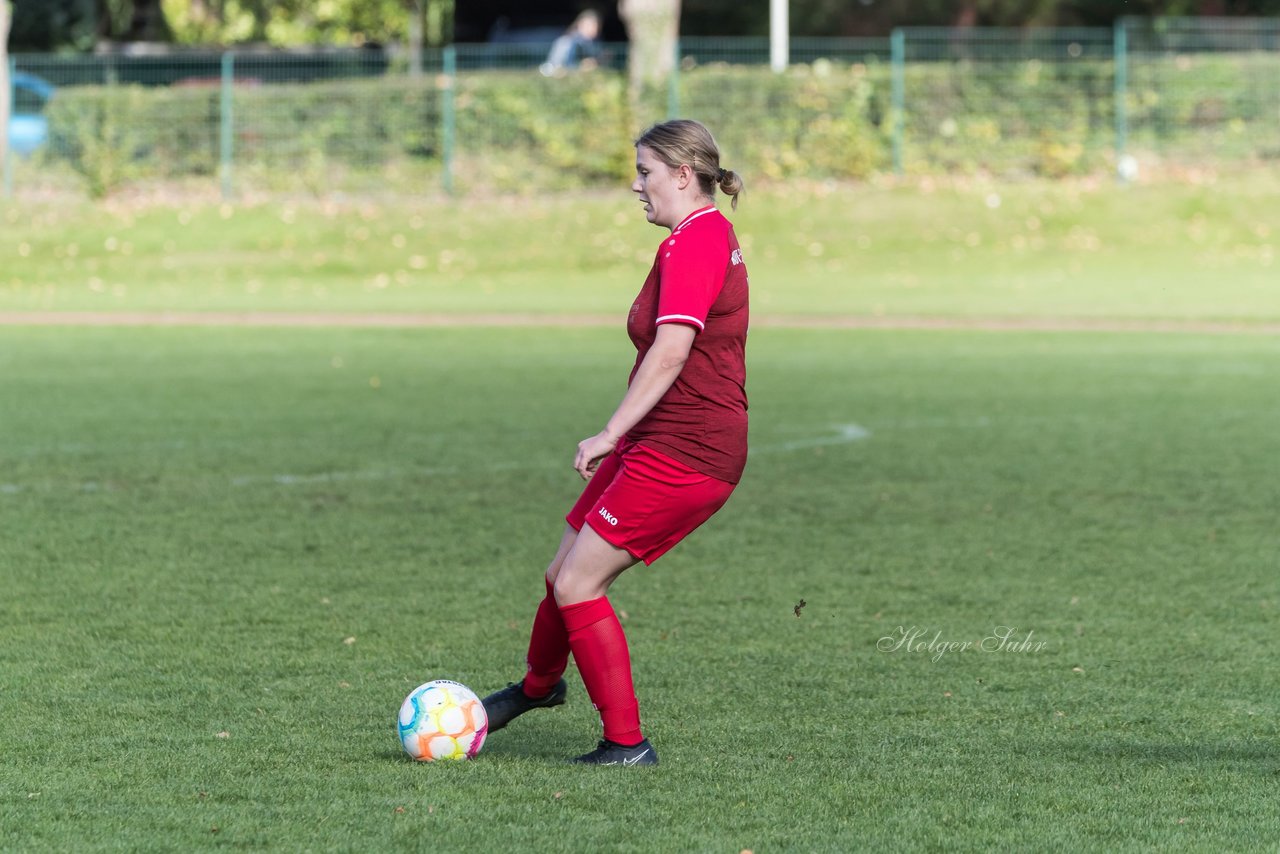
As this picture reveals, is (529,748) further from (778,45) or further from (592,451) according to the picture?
(778,45)

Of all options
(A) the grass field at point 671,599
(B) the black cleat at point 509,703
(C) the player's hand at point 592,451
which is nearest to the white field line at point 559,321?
(A) the grass field at point 671,599

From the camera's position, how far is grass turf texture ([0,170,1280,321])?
23.6 metres

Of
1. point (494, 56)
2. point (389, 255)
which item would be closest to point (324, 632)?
point (389, 255)

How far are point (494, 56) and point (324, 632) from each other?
78.7 feet

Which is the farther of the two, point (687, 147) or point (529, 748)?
point (529, 748)

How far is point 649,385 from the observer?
4.88m

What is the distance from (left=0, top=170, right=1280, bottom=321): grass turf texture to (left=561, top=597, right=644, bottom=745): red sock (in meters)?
17.4

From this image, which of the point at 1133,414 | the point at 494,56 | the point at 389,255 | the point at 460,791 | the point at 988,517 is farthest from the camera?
the point at 494,56

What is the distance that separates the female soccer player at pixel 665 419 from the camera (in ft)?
16.0

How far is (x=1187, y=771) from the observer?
16.9ft

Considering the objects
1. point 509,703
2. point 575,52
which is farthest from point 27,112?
point 509,703

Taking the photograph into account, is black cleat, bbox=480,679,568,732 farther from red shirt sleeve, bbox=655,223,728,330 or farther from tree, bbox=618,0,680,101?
tree, bbox=618,0,680,101

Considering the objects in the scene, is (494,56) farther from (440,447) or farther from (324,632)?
(324,632)

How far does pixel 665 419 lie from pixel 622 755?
96 centimetres
